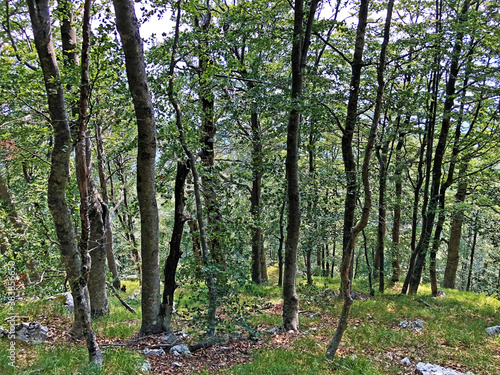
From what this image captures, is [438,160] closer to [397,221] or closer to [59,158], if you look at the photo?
[397,221]

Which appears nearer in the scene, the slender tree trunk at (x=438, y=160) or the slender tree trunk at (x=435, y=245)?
the slender tree trunk at (x=438, y=160)

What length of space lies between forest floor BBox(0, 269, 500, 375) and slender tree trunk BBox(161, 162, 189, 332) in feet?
1.07

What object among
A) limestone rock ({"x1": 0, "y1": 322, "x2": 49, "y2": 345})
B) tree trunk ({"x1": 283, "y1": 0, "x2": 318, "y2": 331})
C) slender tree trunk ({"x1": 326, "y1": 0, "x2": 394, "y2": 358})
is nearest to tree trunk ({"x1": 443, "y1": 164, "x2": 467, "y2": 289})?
slender tree trunk ({"x1": 326, "y1": 0, "x2": 394, "y2": 358})

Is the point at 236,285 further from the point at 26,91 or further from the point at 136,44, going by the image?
the point at 26,91

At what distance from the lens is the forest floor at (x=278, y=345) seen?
4531 millimetres

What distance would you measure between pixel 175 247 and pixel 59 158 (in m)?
2.58

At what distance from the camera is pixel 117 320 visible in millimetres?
7066

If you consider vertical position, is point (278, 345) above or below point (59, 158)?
below

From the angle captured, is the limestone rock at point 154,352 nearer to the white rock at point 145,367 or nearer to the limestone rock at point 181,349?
the limestone rock at point 181,349

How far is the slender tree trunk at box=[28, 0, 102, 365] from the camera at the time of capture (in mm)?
3811

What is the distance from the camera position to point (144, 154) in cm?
509

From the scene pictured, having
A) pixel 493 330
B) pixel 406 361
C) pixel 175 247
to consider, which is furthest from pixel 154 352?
pixel 493 330

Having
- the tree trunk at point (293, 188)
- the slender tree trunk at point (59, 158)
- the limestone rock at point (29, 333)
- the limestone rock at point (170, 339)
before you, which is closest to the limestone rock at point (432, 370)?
the tree trunk at point (293, 188)

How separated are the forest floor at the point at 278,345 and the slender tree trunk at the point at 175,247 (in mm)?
326
